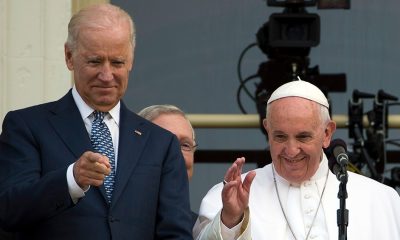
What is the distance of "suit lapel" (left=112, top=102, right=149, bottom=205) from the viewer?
4.93 metres

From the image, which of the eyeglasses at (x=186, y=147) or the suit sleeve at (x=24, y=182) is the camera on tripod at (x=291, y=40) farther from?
the suit sleeve at (x=24, y=182)

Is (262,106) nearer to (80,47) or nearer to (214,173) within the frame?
(214,173)

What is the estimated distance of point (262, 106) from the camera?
7.97m

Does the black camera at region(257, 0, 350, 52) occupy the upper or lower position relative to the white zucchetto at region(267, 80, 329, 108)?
upper

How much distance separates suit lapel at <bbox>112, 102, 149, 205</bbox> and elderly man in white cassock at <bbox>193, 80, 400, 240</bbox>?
0.54m

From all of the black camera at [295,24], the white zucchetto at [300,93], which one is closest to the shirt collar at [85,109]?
the white zucchetto at [300,93]

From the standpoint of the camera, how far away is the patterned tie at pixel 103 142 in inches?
195

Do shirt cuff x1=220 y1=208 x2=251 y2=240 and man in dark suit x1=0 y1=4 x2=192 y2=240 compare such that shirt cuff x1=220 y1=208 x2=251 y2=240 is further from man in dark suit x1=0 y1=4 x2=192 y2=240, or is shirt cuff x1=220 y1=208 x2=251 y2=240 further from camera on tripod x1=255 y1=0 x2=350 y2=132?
camera on tripod x1=255 y1=0 x2=350 y2=132

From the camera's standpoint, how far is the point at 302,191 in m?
6.00

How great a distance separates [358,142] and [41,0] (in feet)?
6.41

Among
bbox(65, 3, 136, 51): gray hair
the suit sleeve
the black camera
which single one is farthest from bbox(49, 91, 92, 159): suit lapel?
the black camera

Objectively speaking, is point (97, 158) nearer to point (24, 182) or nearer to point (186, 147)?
point (24, 182)

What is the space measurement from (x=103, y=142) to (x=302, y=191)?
4.21 feet

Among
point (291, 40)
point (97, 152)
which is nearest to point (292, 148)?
point (97, 152)
